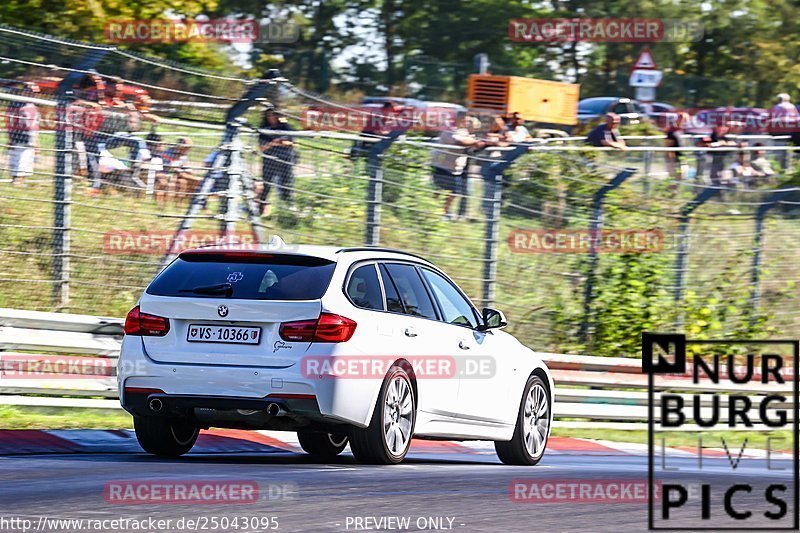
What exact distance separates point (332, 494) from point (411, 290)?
2953 millimetres

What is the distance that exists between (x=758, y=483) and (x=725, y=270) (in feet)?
34.4

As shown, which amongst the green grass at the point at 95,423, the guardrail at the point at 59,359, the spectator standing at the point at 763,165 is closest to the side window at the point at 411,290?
the guardrail at the point at 59,359

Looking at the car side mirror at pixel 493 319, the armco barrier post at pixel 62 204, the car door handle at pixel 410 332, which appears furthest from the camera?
the armco barrier post at pixel 62 204

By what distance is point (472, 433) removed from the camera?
10.7 meters

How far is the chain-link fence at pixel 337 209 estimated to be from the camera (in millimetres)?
14344

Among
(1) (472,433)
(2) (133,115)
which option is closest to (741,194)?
(2) (133,115)

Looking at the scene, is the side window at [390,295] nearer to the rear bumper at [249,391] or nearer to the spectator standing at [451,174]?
the rear bumper at [249,391]

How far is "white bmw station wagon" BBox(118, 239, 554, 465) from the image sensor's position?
9.22 m

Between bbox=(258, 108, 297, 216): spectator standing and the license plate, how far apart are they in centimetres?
609

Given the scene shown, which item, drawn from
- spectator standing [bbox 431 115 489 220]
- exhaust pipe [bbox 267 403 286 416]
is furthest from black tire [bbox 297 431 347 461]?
spectator standing [bbox 431 115 489 220]

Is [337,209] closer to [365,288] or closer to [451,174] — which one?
[451,174]

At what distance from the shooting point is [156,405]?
9.48m

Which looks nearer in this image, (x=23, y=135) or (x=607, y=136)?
(x=23, y=135)

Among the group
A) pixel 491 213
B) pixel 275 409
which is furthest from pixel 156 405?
pixel 491 213
